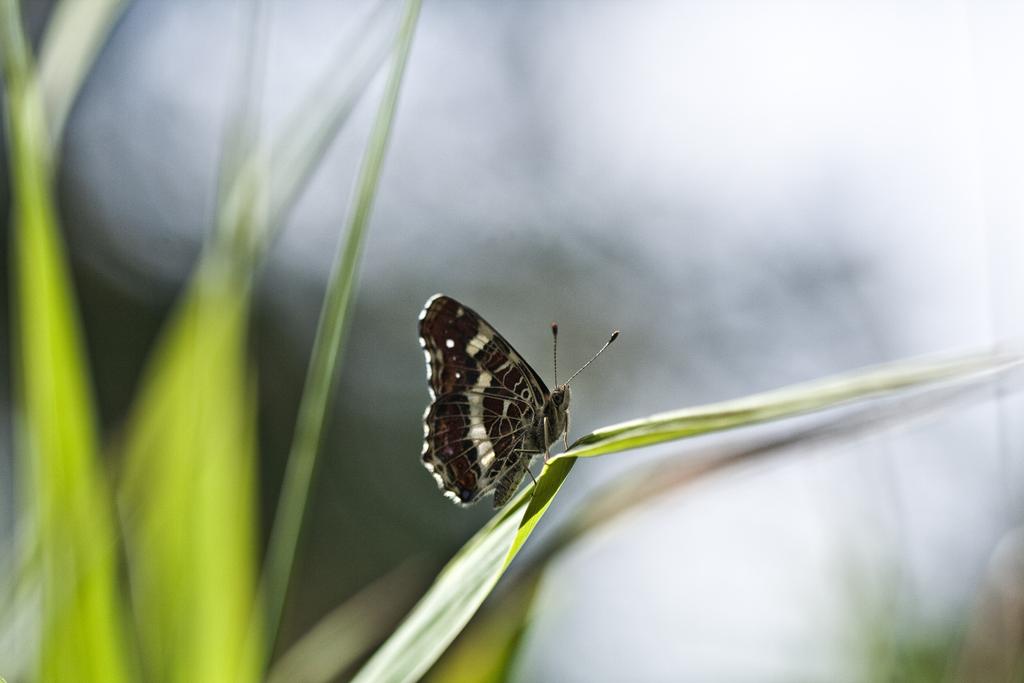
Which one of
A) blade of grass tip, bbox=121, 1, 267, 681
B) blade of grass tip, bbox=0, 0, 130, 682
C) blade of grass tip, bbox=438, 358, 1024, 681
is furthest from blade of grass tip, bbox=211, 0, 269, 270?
blade of grass tip, bbox=438, 358, 1024, 681

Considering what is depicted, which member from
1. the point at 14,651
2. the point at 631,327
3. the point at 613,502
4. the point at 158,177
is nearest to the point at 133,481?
the point at 14,651

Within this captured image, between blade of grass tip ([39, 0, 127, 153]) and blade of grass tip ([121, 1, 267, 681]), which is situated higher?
blade of grass tip ([39, 0, 127, 153])

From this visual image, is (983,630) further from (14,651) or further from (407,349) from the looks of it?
(407,349)

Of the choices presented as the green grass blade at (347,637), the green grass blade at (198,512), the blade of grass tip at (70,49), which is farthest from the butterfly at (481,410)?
the blade of grass tip at (70,49)

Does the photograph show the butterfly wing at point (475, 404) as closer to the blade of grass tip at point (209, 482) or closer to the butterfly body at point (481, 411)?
the butterfly body at point (481, 411)

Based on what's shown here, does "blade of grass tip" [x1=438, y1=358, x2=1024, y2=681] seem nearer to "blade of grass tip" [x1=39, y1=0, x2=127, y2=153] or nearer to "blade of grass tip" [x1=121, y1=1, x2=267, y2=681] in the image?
"blade of grass tip" [x1=121, y1=1, x2=267, y2=681]

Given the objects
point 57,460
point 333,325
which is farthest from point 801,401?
point 57,460
